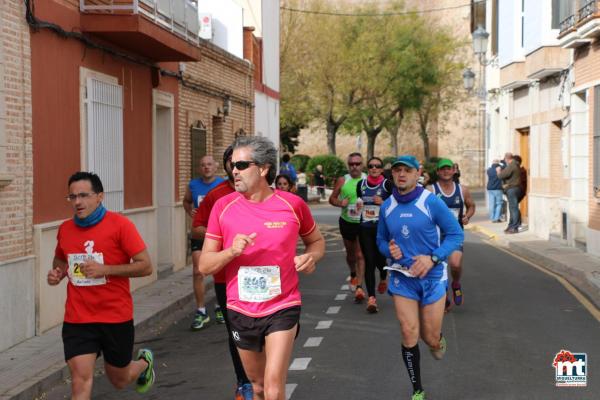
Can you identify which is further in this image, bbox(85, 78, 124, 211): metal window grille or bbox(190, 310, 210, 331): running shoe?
bbox(85, 78, 124, 211): metal window grille

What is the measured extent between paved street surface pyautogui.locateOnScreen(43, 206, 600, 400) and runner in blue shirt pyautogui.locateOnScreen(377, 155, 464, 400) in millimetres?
557

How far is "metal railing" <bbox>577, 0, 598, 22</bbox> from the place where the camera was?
705 inches

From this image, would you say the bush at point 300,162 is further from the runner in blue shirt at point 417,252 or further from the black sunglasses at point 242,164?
the black sunglasses at point 242,164

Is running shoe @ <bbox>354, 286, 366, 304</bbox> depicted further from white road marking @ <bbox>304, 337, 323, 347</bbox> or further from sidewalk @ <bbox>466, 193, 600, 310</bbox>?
sidewalk @ <bbox>466, 193, 600, 310</bbox>

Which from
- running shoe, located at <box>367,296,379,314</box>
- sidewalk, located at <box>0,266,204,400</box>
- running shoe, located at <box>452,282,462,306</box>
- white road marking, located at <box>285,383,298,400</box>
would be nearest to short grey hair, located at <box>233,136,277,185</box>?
white road marking, located at <box>285,383,298,400</box>

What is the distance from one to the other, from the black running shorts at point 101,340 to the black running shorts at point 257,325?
102 cm

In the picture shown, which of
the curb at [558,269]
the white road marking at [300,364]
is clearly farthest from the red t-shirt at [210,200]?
the curb at [558,269]

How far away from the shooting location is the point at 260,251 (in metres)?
5.48

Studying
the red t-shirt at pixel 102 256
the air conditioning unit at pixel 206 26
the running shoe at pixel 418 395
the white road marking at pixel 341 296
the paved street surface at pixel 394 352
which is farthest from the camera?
the air conditioning unit at pixel 206 26

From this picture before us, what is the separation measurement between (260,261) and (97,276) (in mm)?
1231

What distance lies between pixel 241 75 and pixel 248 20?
18.7ft

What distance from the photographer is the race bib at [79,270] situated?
6.26 meters

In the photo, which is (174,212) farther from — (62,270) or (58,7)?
(62,270)

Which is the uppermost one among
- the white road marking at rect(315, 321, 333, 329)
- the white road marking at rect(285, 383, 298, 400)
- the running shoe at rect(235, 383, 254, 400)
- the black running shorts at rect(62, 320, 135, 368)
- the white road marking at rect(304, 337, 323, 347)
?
the black running shorts at rect(62, 320, 135, 368)
